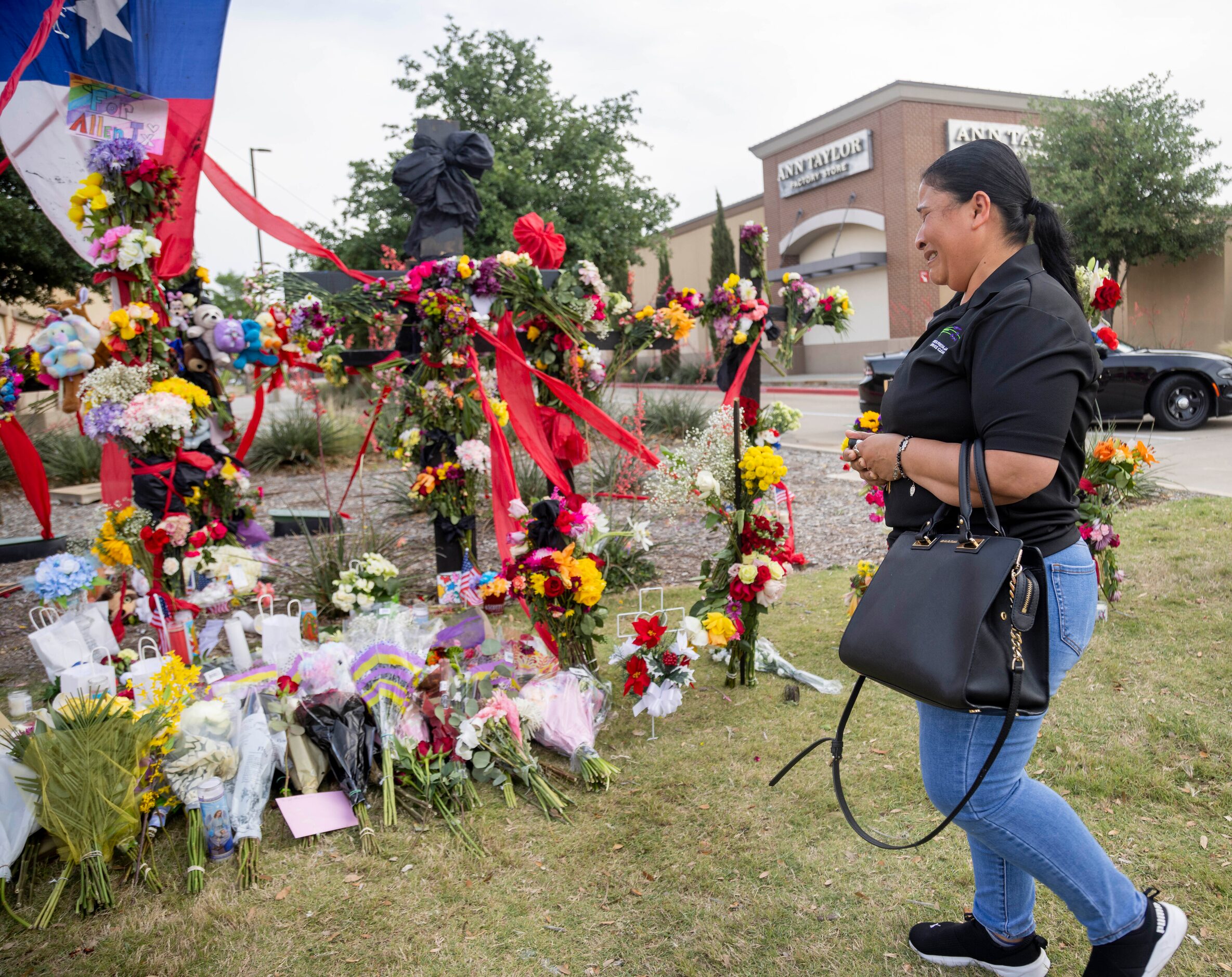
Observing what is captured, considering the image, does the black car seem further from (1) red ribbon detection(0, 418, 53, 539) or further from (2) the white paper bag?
(1) red ribbon detection(0, 418, 53, 539)

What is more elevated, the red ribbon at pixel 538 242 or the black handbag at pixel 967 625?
the red ribbon at pixel 538 242

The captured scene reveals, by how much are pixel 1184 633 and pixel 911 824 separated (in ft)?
7.18

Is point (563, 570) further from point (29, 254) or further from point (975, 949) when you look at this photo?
point (29, 254)

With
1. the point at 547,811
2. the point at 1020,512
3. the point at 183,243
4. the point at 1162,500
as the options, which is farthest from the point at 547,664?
the point at 1162,500

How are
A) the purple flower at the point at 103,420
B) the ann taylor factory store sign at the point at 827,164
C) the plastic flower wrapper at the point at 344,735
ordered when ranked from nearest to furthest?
1. the plastic flower wrapper at the point at 344,735
2. the purple flower at the point at 103,420
3. the ann taylor factory store sign at the point at 827,164

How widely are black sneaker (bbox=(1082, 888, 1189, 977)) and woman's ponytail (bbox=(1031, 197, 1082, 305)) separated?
4.19 feet

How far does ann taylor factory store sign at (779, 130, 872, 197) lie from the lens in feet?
75.9

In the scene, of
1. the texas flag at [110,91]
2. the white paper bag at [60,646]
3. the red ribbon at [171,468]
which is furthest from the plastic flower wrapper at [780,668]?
the texas flag at [110,91]

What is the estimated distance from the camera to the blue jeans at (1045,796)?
5.06 ft

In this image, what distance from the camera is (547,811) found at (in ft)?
9.41

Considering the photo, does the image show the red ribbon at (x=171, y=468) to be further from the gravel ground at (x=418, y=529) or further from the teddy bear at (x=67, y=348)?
the gravel ground at (x=418, y=529)

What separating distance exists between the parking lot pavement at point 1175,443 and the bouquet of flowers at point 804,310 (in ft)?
5.36

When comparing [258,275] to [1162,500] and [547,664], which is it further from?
[1162,500]

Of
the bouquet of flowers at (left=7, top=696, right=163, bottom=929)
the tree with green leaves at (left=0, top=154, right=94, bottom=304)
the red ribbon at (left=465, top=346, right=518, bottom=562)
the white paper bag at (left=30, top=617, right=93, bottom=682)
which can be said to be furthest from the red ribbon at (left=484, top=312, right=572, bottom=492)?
the tree with green leaves at (left=0, top=154, right=94, bottom=304)
